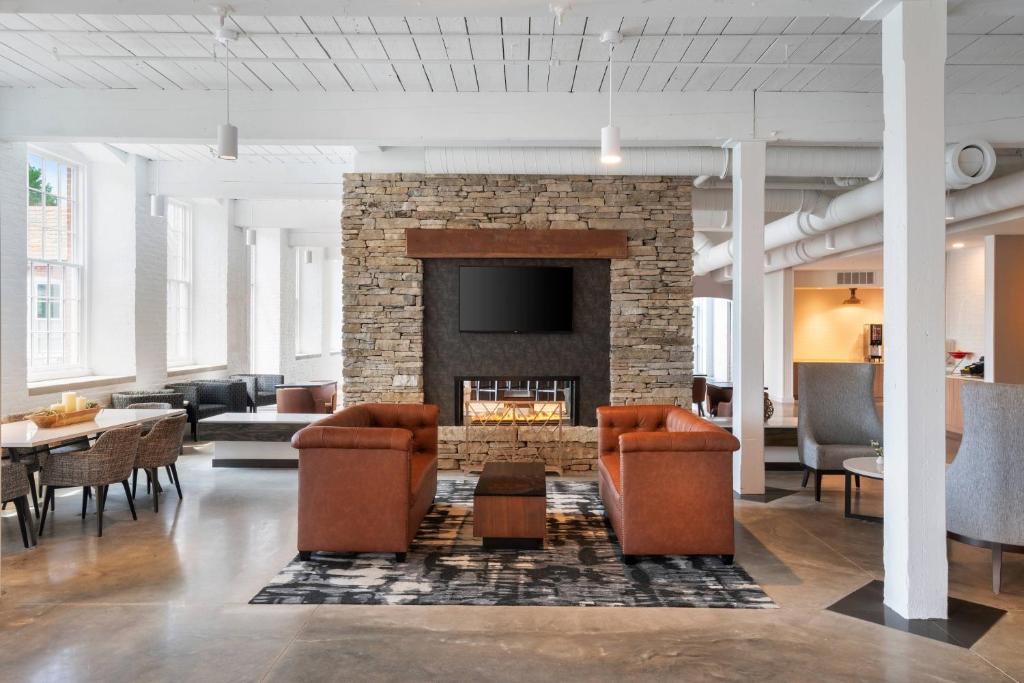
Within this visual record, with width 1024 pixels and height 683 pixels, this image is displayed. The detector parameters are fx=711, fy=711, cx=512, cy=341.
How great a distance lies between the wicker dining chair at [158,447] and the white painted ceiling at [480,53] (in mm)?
2915

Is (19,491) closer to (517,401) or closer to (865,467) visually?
(517,401)

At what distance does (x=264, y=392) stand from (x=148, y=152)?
14.1ft

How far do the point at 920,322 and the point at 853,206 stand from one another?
4724mm

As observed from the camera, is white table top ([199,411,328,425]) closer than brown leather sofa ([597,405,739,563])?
No

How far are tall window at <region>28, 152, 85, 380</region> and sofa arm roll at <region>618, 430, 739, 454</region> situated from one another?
24.2 feet

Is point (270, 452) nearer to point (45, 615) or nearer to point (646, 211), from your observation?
point (45, 615)

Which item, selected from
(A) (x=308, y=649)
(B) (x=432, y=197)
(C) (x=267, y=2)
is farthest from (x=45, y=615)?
(B) (x=432, y=197)

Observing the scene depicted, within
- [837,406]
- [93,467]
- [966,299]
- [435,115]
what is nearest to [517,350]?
[435,115]

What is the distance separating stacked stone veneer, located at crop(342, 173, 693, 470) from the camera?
25.3 ft

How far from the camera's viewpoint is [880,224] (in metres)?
8.80

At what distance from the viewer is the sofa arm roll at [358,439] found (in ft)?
14.6

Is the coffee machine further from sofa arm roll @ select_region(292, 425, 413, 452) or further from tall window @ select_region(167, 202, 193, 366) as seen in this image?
sofa arm roll @ select_region(292, 425, 413, 452)

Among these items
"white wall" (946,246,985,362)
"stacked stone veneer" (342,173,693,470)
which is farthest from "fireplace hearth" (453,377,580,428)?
"white wall" (946,246,985,362)

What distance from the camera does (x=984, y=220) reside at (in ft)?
28.8
